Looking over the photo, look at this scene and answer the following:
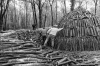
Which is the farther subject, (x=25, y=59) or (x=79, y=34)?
(x=79, y=34)

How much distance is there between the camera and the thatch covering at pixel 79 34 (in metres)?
10.2

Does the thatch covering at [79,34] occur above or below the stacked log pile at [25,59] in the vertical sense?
above

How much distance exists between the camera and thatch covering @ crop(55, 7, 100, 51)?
10211mm

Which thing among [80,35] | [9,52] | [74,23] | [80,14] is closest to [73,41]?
[80,35]

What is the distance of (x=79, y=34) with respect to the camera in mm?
10359

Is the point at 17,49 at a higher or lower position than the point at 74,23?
lower

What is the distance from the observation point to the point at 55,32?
10.6 meters

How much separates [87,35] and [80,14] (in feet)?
7.42

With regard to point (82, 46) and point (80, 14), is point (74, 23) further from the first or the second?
point (82, 46)

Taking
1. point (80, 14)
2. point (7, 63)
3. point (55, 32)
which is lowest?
point (7, 63)

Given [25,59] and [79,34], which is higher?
[79,34]

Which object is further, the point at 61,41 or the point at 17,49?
the point at 61,41

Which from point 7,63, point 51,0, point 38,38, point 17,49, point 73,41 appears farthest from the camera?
point 51,0

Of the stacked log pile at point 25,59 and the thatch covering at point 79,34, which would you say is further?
the thatch covering at point 79,34
